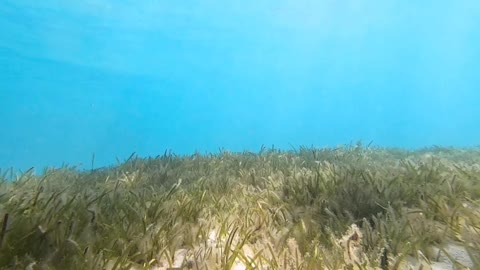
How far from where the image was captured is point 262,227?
110 inches

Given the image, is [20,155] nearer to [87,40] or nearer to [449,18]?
[87,40]

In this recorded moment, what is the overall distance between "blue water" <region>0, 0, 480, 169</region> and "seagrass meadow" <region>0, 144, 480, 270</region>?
326 cm

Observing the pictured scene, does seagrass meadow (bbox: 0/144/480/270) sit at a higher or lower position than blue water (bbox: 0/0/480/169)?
lower

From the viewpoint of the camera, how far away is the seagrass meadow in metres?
2.04

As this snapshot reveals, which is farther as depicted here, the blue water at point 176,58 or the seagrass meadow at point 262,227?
the blue water at point 176,58

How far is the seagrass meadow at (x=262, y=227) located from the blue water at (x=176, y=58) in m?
3.26

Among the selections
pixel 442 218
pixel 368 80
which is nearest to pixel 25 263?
pixel 442 218

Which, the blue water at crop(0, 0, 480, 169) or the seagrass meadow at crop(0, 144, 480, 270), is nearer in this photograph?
the seagrass meadow at crop(0, 144, 480, 270)

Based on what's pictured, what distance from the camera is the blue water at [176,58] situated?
150 ft

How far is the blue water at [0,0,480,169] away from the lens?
45.8 meters

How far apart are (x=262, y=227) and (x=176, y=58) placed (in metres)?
80.7

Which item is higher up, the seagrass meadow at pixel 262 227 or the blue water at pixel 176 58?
the blue water at pixel 176 58

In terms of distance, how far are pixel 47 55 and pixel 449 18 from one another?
83609 mm

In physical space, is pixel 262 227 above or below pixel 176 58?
below
